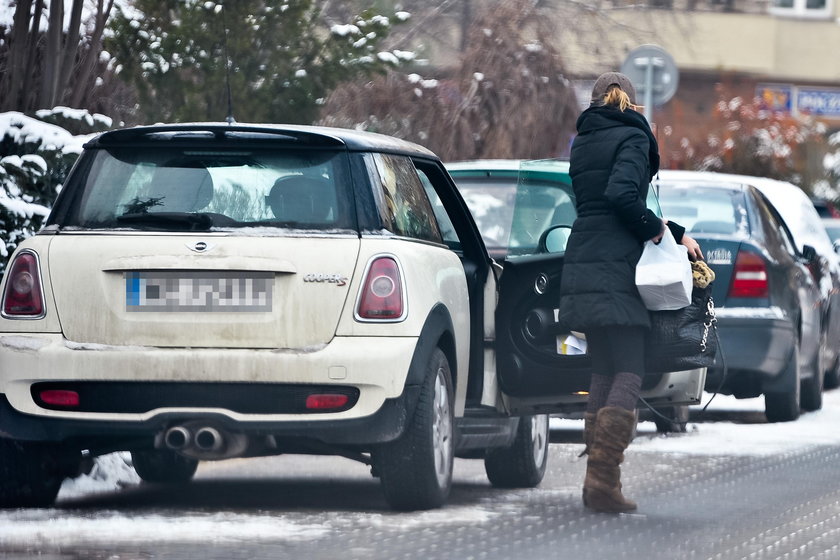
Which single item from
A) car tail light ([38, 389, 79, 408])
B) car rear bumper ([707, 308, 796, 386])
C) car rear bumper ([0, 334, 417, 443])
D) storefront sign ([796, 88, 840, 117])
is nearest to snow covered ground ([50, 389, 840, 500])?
car rear bumper ([707, 308, 796, 386])

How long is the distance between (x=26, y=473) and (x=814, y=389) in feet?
24.3

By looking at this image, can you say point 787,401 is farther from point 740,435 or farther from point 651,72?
point 651,72

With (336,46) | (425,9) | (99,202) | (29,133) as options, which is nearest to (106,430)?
(99,202)

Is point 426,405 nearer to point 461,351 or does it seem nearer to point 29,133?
point 461,351

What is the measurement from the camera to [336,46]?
15953 mm

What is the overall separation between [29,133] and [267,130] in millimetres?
2642

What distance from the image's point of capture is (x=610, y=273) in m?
8.07

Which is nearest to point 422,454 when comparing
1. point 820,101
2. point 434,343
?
point 434,343

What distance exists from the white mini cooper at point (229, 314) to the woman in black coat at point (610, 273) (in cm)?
57

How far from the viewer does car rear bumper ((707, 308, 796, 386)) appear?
40.0 ft

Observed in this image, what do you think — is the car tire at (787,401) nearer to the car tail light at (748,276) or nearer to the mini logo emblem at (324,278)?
the car tail light at (748,276)

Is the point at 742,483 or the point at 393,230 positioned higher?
the point at 393,230

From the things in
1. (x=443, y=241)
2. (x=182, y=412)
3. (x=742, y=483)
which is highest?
(x=443, y=241)

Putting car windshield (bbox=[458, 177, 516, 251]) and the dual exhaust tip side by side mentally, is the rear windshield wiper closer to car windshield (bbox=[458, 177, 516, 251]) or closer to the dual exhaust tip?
the dual exhaust tip
